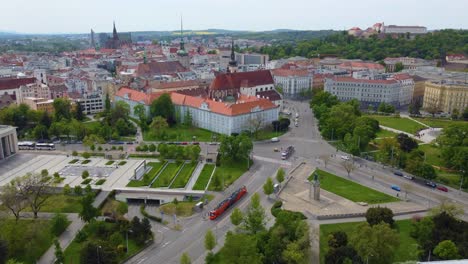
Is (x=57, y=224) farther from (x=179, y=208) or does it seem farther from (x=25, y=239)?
(x=179, y=208)

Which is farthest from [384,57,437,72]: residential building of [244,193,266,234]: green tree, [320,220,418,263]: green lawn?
[244,193,266,234]: green tree

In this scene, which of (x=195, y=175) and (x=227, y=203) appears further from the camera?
(x=195, y=175)

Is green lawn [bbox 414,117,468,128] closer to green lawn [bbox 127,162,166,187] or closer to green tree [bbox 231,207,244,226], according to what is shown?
green lawn [bbox 127,162,166,187]

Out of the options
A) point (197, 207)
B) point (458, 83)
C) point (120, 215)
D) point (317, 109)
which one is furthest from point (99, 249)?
point (458, 83)

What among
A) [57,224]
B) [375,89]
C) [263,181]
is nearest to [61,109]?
[57,224]

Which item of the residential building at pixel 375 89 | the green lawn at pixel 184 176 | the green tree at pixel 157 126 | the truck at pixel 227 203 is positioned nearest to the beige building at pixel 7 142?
the green tree at pixel 157 126

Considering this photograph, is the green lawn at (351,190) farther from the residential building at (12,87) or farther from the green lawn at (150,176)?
the residential building at (12,87)
